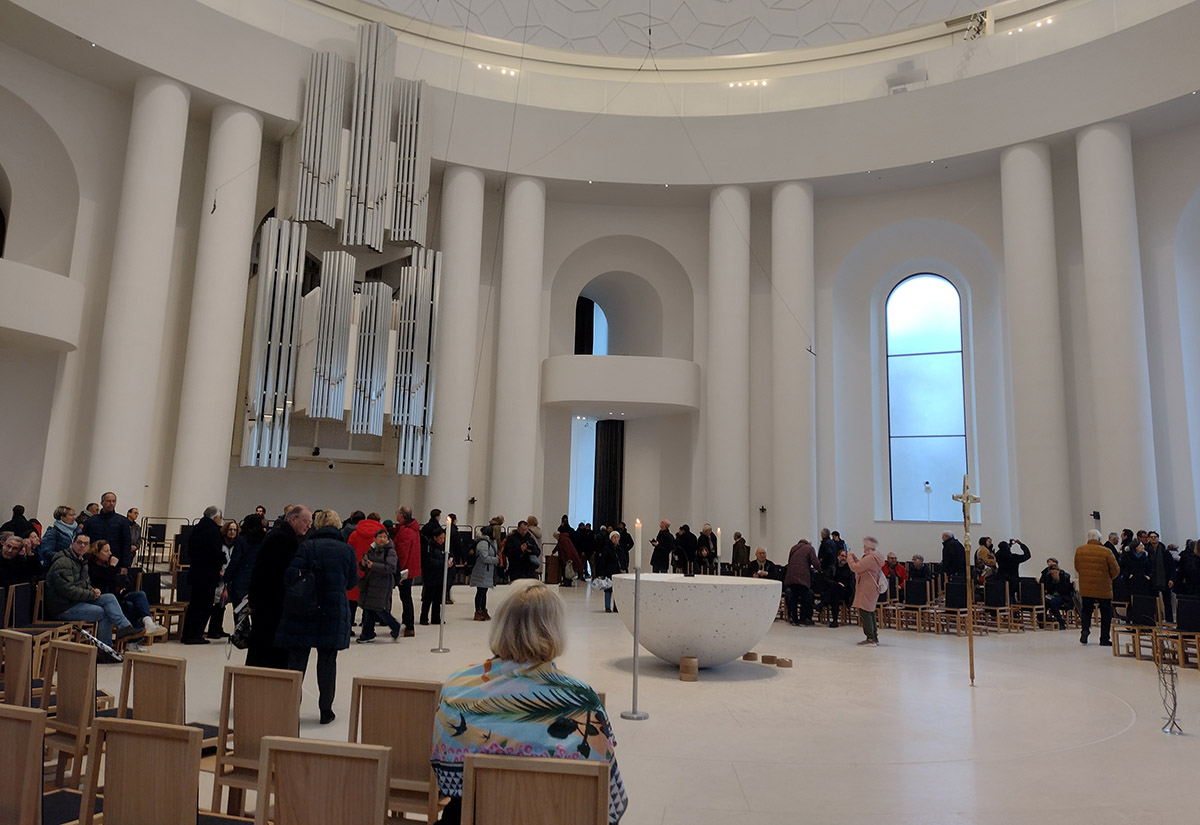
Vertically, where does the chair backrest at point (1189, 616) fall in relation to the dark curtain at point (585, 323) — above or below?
below

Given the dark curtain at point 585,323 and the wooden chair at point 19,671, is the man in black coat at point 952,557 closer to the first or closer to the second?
the dark curtain at point 585,323

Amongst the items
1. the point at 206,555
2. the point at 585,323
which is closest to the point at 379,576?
the point at 206,555

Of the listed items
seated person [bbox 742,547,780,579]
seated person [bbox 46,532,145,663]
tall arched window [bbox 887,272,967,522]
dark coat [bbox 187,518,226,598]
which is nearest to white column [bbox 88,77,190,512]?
dark coat [bbox 187,518,226,598]

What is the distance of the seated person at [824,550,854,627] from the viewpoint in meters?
→ 12.2

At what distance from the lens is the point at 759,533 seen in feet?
61.8

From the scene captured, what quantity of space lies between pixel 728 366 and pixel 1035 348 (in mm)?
6026

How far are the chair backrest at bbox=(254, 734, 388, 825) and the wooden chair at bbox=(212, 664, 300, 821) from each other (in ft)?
3.44

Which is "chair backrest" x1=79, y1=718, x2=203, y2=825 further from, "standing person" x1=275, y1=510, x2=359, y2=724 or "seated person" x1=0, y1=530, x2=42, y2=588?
"seated person" x1=0, y1=530, x2=42, y2=588

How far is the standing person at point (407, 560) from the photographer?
9992 mm

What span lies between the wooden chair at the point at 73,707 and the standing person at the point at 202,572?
16.5ft

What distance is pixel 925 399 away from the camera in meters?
19.8

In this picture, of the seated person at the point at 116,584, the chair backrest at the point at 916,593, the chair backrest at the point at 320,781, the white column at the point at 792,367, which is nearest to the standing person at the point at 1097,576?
the chair backrest at the point at 916,593

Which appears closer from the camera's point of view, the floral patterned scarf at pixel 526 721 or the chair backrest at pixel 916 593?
the floral patterned scarf at pixel 526 721

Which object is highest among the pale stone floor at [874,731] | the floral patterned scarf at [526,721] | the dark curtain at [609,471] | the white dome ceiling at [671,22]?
the white dome ceiling at [671,22]
